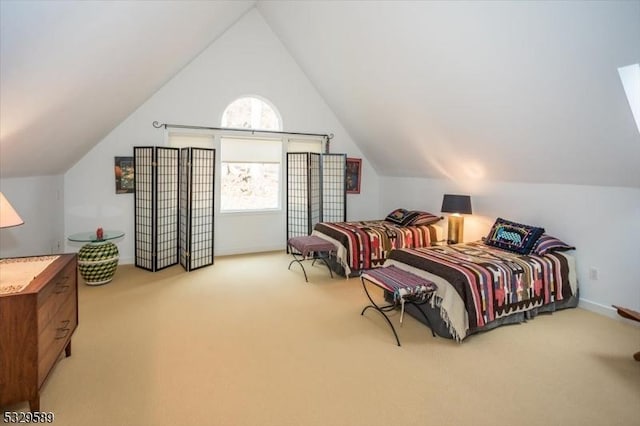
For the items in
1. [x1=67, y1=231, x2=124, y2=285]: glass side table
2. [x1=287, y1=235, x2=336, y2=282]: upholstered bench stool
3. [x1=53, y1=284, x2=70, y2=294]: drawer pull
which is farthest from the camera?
[x1=287, y1=235, x2=336, y2=282]: upholstered bench stool

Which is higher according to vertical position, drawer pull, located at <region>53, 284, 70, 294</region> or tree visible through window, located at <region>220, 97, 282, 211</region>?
tree visible through window, located at <region>220, 97, 282, 211</region>

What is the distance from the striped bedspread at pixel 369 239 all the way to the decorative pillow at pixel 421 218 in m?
0.07

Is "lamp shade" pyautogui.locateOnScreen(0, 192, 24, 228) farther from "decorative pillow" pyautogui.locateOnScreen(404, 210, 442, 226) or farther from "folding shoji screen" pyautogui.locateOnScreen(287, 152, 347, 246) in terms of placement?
"decorative pillow" pyautogui.locateOnScreen(404, 210, 442, 226)

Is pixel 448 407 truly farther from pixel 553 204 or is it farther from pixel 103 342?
pixel 553 204

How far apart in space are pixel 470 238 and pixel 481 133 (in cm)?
171

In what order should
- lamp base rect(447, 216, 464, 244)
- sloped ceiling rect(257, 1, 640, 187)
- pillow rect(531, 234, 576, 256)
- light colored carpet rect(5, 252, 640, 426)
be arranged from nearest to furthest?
light colored carpet rect(5, 252, 640, 426) < sloped ceiling rect(257, 1, 640, 187) < pillow rect(531, 234, 576, 256) < lamp base rect(447, 216, 464, 244)

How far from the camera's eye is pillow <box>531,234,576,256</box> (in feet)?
11.7

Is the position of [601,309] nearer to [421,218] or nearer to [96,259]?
[421,218]

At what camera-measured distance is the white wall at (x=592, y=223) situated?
10.7ft

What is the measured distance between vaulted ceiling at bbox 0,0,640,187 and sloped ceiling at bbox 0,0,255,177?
1cm

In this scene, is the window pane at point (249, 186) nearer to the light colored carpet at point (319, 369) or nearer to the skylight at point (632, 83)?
the light colored carpet at point (319, 369)

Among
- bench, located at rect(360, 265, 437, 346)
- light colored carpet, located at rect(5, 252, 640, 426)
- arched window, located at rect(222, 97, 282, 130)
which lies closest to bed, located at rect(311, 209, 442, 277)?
light colored carpet, located at rect(5, 252, 640, 426)

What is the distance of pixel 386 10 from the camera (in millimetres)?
3428

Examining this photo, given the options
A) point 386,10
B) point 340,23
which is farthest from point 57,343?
point 340,23
